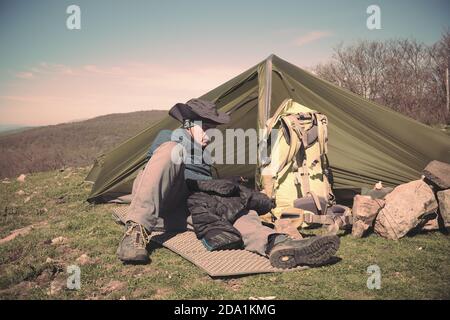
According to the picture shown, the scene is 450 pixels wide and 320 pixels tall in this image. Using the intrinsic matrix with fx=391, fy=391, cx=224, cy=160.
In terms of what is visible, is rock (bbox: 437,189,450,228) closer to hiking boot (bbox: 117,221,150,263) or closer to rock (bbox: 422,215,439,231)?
rock (bbox: 422,215,439,231)

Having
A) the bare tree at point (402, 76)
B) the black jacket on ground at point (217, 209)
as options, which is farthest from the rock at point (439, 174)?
the bare tree at point (402, 76)

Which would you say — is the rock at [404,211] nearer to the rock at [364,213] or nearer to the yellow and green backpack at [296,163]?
the rock at [364,213]

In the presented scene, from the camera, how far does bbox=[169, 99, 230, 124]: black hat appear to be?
359 centimetres

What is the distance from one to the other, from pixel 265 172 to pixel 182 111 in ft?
3.76

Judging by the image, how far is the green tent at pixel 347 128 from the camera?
4523 millimetres

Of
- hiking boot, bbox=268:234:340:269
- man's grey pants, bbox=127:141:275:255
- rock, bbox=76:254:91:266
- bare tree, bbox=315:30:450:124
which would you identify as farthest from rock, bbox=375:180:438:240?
bare tree, bbox=315:30:450:124

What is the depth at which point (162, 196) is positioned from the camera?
3070mm

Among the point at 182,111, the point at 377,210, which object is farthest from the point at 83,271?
the point at 377,210

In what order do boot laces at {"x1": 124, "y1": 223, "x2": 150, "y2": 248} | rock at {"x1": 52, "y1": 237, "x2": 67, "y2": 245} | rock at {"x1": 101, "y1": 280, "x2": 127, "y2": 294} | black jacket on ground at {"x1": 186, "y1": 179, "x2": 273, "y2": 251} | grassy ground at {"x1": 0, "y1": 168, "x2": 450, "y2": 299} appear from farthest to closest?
rock at {"x1": 52, "y1": 237, "x2": 67, "y2": 245} → black jacket on ground at {"x1": 186, "y1": 179, "x2": 273, "y2": 251} → boot laces at {"x1": 124, "y1": 223, "x2": 150, "y2": 248} → rock at {"x1": 101, "y1": 280, "x2": 127, "y2": 294} → grassy ground at {"x1": 0, "y1": 168, "x2": 450, "y2": 299}

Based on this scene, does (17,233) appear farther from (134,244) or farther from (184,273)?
(184,273)

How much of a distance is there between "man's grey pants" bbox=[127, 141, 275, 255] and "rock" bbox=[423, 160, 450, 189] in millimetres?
1791

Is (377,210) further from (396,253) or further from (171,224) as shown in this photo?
(171,224)

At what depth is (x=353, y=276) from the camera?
2.81 m

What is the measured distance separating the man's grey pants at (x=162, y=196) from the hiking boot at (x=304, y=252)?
206mm
